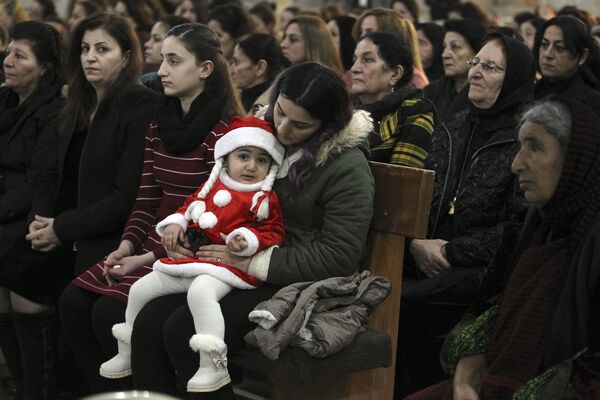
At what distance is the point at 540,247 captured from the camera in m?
3.33

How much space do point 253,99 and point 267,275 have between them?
270 cm

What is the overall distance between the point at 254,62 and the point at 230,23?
2.38 m

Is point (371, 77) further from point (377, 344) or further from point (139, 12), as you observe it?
point (139, 12)

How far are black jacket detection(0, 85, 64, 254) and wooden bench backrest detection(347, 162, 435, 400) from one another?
182 centimetres

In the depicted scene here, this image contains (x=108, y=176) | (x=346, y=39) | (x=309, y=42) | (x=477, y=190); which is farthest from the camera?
(x=346, y=39)

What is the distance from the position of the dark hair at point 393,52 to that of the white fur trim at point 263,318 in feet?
6.89

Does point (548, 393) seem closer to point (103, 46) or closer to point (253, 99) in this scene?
point (103, 46)

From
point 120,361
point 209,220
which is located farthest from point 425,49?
point 120,361

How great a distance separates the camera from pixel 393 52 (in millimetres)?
5551

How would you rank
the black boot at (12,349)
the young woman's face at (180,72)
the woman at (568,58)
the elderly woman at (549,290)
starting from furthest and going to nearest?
1. the woman at (568,58)
2. the black boot at (12,349)
3. the young woman's face at (180,72)
4. the elderly woman at (549,290)

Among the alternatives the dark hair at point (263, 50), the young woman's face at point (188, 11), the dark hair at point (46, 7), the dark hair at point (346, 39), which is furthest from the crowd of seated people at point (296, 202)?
the dark hair at point (46, 7)

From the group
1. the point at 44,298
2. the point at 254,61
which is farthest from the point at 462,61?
the point at 44,298

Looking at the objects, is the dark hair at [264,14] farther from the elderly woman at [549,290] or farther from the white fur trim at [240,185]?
the elderly woman at [549,290]

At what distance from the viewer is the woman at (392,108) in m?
4.97
